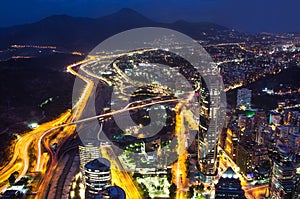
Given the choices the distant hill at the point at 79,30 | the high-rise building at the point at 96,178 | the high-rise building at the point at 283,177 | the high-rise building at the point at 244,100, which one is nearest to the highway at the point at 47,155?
the high-rise building at the point at 96,178

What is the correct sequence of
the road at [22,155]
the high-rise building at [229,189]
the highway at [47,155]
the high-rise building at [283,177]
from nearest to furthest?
the high-rise building at [229,189]
the high-rise building at [283,177]
the highway at [47,155]
the road at [22,155]

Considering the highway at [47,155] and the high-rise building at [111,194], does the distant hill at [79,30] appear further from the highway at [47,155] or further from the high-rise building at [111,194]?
the high-rise building at [111,194]

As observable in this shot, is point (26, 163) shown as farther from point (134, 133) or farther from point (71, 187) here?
point (134, 133)

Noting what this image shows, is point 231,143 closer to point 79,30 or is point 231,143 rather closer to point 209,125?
A: point 209,125

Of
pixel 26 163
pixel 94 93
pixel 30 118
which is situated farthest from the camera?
pixel 94 93

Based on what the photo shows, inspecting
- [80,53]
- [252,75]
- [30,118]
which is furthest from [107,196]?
[80,53]

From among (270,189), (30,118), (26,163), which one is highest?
(30,118)

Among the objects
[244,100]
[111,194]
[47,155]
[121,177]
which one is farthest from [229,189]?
[244,100]
